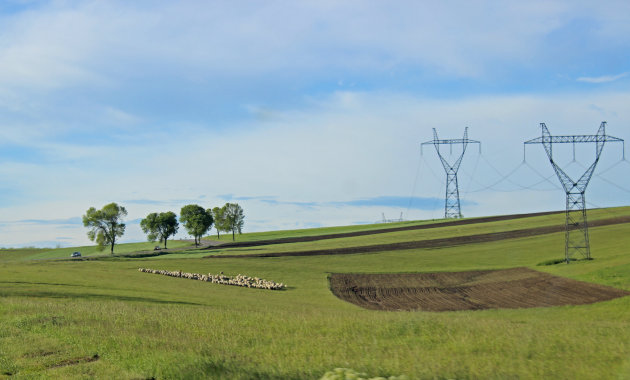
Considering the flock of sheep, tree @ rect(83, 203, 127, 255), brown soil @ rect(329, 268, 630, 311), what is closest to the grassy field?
brown soil @ rect(329, 268, 630, 311)

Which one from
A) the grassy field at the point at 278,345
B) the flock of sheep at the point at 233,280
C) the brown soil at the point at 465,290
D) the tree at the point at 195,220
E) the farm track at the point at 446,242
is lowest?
the brown soil at the point at 465,290

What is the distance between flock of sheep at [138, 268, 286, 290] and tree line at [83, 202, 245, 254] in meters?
78.1

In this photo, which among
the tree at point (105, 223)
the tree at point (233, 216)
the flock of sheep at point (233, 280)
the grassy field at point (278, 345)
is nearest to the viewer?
the grassy field at point (278, 345)

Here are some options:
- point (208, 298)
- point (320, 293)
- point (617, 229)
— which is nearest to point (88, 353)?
point (208, 298)

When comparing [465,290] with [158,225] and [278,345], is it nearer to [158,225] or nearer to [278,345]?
[278,345]

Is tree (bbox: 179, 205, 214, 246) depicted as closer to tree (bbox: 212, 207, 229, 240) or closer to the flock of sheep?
tree (bbox: 212, 207, 229, 240)

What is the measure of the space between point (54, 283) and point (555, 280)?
45.1 metres

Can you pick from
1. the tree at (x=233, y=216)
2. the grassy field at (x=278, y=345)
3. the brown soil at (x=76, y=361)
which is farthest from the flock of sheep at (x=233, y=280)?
the tree at (x=233, y=216)

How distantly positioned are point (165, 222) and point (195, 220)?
28.6 feet

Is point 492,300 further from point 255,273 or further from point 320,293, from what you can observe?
point 255,273

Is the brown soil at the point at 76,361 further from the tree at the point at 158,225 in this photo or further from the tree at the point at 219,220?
the tree at the point at 219,220

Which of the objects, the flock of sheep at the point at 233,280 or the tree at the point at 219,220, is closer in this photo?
the flock of sheep at the point at 233,280

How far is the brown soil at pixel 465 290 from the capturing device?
41.3m

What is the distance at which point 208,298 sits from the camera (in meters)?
37.7
